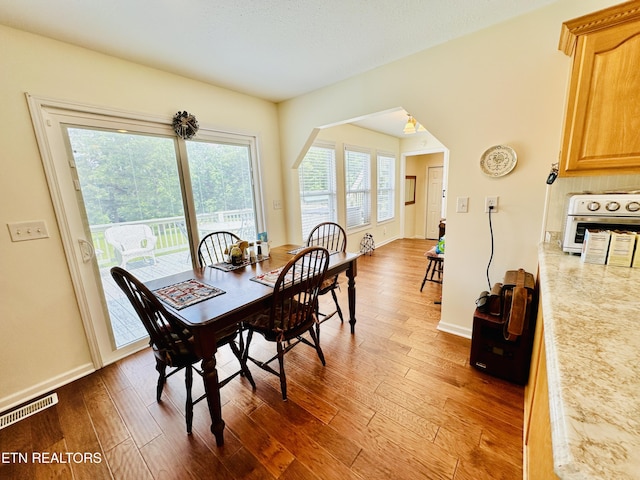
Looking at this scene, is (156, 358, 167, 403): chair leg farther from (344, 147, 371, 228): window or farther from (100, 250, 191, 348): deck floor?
(344, 147, 371, 228): window

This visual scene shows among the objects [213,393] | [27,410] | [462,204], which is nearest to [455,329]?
[462,204]

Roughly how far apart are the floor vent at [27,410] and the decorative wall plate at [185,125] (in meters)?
2.26

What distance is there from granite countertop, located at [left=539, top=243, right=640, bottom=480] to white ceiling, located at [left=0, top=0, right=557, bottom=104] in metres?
1.81

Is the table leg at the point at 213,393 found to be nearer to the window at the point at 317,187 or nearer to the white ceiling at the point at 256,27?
the white ceiling at the point at 256,27

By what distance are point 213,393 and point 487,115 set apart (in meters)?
2.58

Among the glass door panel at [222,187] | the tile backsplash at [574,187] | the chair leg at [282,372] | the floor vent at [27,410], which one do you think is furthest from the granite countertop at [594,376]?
the glass door panel at [222,187]

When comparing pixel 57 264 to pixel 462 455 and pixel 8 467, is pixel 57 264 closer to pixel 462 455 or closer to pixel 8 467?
pixel 8 467

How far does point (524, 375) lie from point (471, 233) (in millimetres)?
1062

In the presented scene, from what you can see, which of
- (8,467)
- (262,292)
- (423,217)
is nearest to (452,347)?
(262,292)

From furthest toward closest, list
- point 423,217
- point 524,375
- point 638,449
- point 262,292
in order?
1. point 423,217
2. point 524,375
3. point 262,292
4. point 638,449

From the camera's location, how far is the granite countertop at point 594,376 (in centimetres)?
41

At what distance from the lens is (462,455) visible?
129 cm

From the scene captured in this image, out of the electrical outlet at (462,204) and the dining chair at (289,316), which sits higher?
the electrical outlet at (462,204)

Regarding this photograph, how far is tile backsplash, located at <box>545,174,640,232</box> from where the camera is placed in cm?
151
